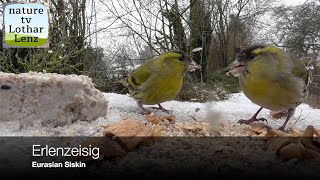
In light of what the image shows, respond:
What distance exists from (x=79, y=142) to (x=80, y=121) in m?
0.30

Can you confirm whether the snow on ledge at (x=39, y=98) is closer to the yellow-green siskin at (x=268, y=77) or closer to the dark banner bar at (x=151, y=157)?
the dark banner bar at (x=151, y=157)

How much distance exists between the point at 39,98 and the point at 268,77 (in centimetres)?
54

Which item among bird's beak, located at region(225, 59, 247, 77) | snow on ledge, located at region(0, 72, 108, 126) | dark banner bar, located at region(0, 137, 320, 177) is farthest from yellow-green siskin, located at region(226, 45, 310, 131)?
snow on ledge, located at region(0, 72, 108, 126)

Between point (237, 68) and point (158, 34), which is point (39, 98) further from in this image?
point (158, 34)

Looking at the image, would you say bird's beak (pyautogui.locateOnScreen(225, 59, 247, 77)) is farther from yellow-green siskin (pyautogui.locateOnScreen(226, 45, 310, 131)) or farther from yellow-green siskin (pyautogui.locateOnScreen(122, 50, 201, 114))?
yellow-green siskin (pyautogui.locateOnScreen(122, 50, 201, 114))

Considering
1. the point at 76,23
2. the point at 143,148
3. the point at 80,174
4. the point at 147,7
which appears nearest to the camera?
the point at 80,174

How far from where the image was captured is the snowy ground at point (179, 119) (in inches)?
28.4

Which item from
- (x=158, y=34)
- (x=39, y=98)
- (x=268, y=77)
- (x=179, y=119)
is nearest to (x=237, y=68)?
(x=268, y=77)

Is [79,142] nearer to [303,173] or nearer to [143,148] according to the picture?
[143,148]

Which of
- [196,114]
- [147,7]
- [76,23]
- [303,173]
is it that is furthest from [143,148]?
[147,7]

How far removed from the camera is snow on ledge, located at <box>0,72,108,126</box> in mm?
880

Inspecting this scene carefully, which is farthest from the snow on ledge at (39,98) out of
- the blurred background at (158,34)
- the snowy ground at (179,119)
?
the blurred background at (158,34)

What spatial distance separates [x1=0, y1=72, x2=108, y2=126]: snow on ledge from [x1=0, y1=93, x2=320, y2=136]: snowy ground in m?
0.02

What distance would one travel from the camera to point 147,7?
560cm
